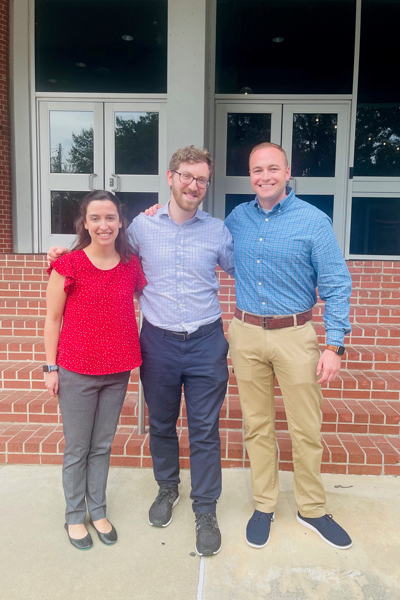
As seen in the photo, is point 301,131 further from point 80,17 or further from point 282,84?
point 80,17

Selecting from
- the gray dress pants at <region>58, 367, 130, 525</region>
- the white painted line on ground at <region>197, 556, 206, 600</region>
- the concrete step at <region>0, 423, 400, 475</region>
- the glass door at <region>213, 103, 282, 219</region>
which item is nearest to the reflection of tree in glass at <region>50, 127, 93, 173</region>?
the glass door at <region>213, 103, 282, 219</region>

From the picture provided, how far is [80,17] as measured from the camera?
20.9 ft

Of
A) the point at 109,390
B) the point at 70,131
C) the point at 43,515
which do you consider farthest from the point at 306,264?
the point at 70,131

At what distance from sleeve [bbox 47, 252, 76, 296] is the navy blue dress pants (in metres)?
0.47

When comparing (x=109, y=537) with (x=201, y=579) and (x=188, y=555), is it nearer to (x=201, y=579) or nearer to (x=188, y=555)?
(x=188, y=555)

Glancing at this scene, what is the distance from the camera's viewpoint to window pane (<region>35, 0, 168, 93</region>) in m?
6.31

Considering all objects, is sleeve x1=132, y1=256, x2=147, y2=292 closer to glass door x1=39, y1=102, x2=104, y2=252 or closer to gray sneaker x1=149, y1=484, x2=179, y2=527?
gray sneaker x1=149, y1=484, x2=179, y2=527

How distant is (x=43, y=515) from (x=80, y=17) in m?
6.70

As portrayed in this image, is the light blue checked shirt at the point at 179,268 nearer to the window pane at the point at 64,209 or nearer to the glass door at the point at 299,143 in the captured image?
the glass door at the point at 299,143

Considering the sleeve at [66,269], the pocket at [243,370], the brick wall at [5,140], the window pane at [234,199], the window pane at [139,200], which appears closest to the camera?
the sleeve at [66,269]

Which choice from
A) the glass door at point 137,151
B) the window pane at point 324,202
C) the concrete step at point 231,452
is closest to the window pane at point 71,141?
the glass door at point 137,151

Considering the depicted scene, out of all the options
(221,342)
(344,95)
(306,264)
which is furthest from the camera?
(344,95)

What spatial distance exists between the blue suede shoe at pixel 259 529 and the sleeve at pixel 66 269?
4.81ft

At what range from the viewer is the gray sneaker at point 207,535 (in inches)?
80.7
